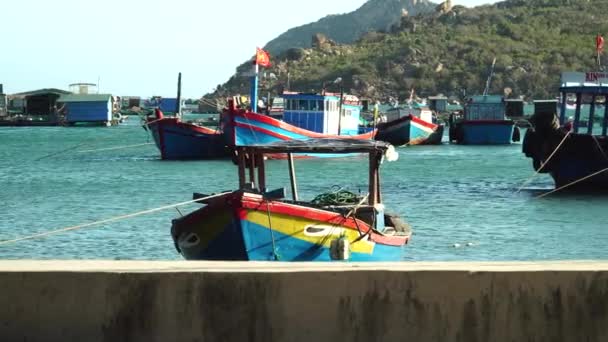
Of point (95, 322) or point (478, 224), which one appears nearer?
point (95, 322)

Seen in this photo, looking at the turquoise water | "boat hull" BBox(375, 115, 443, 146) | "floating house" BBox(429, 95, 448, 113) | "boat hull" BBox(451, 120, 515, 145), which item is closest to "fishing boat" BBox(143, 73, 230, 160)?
the turquoise water

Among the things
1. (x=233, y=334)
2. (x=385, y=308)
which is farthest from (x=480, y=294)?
(x=233, y=334)


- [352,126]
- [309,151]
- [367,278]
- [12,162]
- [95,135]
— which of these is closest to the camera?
[367,278]

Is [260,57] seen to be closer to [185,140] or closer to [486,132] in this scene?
[185,140]

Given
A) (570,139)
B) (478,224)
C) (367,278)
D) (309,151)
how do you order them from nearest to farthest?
(367,278) < (309,151) < (478,224) < (570,139)

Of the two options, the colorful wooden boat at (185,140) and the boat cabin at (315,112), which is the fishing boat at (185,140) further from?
the boat cabin at (315,112)

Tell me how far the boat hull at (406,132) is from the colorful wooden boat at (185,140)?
1547 centimetres

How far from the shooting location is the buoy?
13297mm

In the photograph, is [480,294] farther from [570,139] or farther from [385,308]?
[570,139]

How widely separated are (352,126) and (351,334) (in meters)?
45.7

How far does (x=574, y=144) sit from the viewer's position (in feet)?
94.6

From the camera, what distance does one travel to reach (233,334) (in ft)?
20.1

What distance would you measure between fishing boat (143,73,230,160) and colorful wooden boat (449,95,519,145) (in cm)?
2164

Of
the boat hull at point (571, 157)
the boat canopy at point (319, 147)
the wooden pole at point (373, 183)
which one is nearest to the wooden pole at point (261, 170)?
the boat canopy at point (319, 147)
